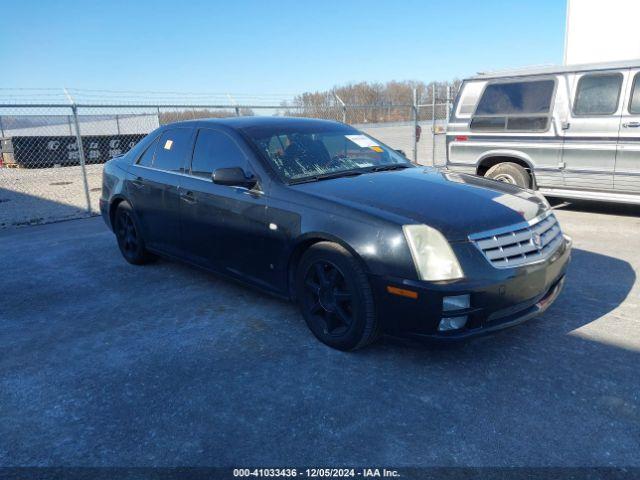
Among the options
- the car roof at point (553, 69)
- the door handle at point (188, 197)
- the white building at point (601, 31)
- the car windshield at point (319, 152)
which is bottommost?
the door handle at point (188, 197)

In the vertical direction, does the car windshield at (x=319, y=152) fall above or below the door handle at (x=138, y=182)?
above

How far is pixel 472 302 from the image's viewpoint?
2.86 metres

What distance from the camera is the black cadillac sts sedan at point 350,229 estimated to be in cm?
291

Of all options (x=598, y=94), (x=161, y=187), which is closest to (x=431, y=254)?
(x=161, y=187)

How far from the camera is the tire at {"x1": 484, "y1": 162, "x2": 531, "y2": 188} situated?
739 cm

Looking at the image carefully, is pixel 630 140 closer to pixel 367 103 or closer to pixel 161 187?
pixel 161 187

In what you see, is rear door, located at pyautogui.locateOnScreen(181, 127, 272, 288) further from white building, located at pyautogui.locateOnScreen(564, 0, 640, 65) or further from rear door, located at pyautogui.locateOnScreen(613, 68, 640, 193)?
white building, located at pyautogui.locateOnScreen(564, 0, 640, 65)

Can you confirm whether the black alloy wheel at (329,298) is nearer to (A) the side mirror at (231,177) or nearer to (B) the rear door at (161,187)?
(A) the side mirror at (231,177)

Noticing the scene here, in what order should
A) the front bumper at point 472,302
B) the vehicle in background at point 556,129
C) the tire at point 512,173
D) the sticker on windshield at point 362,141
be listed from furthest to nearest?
the tire at point 512,173
the vehicle in background at point 556,129
the sticker on windshield at point 362,141
the front bumper at point 472,302

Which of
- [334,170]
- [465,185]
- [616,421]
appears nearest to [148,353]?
[334,170]

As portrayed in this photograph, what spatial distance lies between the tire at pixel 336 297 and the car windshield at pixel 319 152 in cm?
74

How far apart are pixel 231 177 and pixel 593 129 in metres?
5.27

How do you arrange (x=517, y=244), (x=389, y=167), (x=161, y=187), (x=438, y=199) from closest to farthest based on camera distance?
(x=517, y=244) → (x=438, y=199) → (x=389, y=167) → (x=161, y=187)

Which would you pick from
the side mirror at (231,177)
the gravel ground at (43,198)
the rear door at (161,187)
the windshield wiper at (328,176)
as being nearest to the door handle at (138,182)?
the rear door at (161,187)
